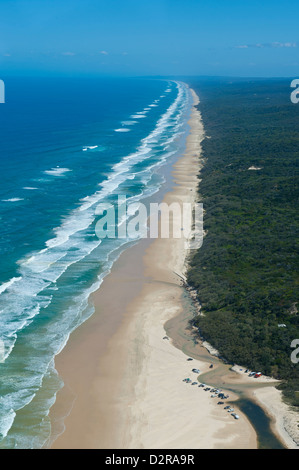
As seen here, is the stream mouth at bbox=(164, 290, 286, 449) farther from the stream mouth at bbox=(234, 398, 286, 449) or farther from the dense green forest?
the dense green forest

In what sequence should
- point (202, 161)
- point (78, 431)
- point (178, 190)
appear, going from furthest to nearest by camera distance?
point (202, 161), point (178, 190), point (78, 431)

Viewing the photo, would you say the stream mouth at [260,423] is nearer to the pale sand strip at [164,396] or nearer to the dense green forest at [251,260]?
the pale sand strip at [164,396]

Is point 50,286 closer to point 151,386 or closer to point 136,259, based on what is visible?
point 136,259

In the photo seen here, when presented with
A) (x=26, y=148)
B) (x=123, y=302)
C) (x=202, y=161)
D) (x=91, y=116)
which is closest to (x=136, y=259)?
(x=123, y=302)

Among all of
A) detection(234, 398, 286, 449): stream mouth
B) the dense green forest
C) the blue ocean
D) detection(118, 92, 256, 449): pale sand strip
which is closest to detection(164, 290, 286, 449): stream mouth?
detection(234, 398, 286, 449): stream mouth

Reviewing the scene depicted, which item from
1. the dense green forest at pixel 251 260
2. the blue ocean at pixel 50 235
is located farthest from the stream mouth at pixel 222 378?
the blue ocean at pixel 50 235

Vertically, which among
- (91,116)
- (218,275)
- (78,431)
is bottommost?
(78,431)
